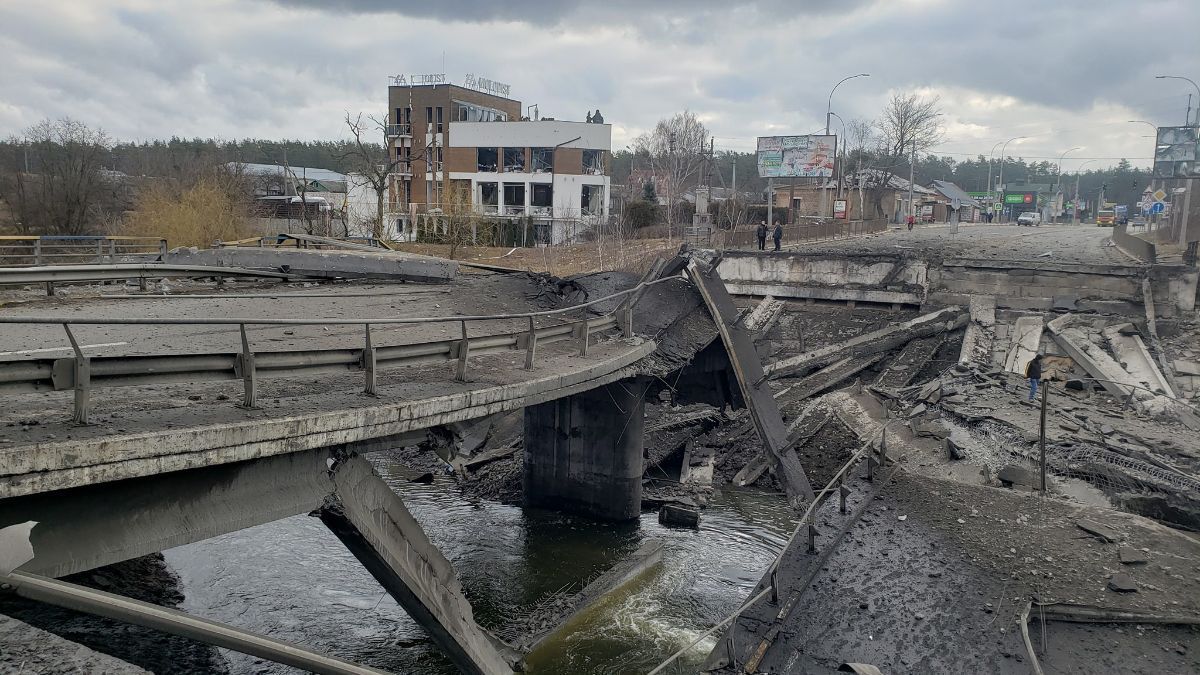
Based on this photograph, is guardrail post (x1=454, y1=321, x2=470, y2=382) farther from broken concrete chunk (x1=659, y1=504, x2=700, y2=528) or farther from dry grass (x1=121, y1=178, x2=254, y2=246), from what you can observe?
dry grass (x1=121, y1=178, x2=254, y2=246)

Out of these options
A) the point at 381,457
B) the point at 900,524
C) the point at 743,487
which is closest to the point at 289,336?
the point at 900,524

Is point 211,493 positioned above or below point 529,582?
above

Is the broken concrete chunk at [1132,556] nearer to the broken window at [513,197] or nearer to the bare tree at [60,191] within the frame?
the bare tree at [60,191]

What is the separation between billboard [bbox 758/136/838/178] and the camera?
54375mm

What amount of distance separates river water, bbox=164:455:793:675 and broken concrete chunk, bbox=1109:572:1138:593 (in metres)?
5.47

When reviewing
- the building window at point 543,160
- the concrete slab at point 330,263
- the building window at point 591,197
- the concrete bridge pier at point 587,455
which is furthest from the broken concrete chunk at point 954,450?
the building window at point 543,160

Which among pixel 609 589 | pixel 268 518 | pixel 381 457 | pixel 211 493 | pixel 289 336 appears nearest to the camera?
pixel 211 493

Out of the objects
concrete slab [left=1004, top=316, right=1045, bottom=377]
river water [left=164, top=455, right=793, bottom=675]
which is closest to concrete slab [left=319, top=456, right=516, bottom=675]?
river water [left=164, top=455, right=793, bottom=675]

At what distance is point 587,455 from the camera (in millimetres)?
18500

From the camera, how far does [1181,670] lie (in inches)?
326

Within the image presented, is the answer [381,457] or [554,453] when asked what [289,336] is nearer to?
[554,453]

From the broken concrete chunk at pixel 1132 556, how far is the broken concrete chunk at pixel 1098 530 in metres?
0.35

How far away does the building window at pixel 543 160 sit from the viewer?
198 ft

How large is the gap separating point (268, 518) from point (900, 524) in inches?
335
